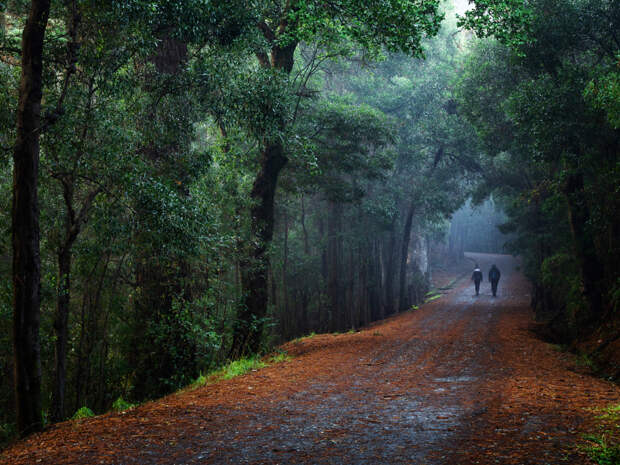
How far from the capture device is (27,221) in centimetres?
736

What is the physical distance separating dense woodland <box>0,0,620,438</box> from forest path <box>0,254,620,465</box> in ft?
6.74

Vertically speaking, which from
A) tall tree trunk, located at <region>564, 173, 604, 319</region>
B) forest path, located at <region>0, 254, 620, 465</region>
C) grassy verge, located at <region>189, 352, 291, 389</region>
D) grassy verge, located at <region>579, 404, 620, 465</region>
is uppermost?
tall tree trunk, located at <region>564, 173, 604, 319</region>

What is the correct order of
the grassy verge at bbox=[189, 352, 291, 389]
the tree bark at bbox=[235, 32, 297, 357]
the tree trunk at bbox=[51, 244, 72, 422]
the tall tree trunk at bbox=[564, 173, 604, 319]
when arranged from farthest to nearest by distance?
the tall tree trunk at bbox=[564, 173, 604, 319], the tree bark at bbox=[235, 32, 297, 357], the grassy verge at bbox=[189, 352, 291, 389], the tree trunk at bbox=[51, 244, 72, 422]

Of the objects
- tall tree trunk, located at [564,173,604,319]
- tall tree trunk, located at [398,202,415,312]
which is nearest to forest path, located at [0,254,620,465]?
tall tree trunk, located at [564,173,604,319]

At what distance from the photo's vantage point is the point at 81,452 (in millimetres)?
5348

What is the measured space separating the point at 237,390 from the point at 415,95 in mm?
20630

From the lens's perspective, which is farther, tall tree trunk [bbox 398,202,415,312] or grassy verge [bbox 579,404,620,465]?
tall tree trunk [bbox 398,202,415,312]

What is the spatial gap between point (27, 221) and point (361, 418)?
5.49 meters

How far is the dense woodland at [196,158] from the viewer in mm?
8078

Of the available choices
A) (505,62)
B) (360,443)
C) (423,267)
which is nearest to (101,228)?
(360,443)

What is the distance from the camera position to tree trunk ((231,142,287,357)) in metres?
13.5

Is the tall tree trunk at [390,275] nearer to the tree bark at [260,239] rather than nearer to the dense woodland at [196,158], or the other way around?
the dense woodland at [196,158]

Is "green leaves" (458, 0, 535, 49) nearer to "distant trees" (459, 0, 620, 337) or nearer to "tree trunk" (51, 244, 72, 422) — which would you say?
"distant trees" (459, 0, 620, 337)

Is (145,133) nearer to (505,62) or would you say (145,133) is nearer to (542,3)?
(542,3)
